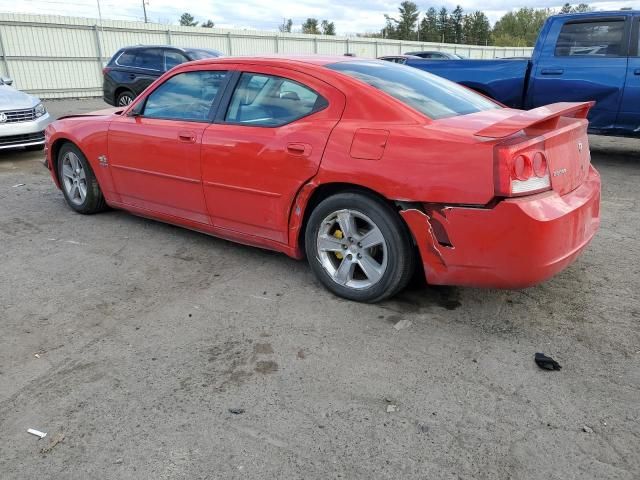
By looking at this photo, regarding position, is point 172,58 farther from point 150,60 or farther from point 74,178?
point 74,178

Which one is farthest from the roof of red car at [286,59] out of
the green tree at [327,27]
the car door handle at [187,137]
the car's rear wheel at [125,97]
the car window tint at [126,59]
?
the green tree at [327,27]

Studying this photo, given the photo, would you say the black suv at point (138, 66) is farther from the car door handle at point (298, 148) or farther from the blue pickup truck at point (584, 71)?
the car door handle at point (298, 148)

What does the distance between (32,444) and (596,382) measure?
8.48ft

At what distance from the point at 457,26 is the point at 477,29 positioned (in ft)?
12.0

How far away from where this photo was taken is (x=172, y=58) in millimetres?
12242

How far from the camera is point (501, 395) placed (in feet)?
8.57

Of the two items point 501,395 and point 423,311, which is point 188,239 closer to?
point 423,311

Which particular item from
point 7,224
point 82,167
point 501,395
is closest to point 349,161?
point 501,395

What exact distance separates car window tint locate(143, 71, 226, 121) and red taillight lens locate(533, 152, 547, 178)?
2392mm

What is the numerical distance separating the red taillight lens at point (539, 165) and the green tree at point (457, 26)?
90.1 meters

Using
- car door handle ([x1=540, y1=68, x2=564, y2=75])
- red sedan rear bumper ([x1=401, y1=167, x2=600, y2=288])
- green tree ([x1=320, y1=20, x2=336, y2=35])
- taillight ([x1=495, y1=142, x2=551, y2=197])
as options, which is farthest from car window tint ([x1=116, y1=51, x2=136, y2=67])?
green tree ([x1=320, y1=20, x2=336, y2=35])

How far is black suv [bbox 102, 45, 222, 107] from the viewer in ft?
39.9

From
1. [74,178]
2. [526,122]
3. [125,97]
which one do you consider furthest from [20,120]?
[526,122]

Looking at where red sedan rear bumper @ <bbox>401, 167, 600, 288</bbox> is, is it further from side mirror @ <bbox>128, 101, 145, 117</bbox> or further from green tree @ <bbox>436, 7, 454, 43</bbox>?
green tree @ <bbox>436, 7, 454, 43</bbox>
